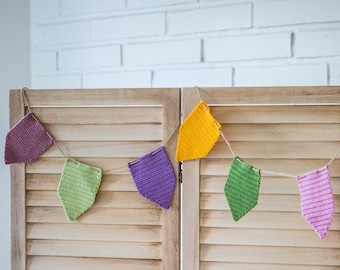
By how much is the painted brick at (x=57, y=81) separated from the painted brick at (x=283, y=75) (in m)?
0.51

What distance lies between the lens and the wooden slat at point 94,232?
87 centimetres

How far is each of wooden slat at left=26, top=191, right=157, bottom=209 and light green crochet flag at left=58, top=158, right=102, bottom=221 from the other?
0.06 feet

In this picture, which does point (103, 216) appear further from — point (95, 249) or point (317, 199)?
point (317, 199)

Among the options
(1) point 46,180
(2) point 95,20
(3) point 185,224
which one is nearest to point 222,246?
(3) point 185,224

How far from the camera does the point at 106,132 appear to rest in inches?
34.0

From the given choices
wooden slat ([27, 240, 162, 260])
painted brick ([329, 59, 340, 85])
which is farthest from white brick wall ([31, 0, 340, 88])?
wooden slat ([27, 240, 162, 260])

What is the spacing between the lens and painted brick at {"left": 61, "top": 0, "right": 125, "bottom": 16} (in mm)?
1206

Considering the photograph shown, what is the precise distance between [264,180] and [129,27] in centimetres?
66

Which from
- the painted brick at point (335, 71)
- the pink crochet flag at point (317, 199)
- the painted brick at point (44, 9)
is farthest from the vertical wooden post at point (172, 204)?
the painted brick at point (44, 9)

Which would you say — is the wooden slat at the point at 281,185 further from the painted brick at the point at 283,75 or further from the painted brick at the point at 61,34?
the painted brick at the point at 61,34

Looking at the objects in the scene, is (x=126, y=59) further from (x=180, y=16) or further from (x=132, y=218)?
(x=132, y=218)

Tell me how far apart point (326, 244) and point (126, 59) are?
2.52ft

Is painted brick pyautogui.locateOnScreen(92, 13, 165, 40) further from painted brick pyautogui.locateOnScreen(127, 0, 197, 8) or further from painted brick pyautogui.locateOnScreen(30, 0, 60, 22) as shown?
painted brick pyautogui.locateOnScreen(30, 0, 60, 22)

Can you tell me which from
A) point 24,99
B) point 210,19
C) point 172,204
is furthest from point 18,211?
point 210,19
